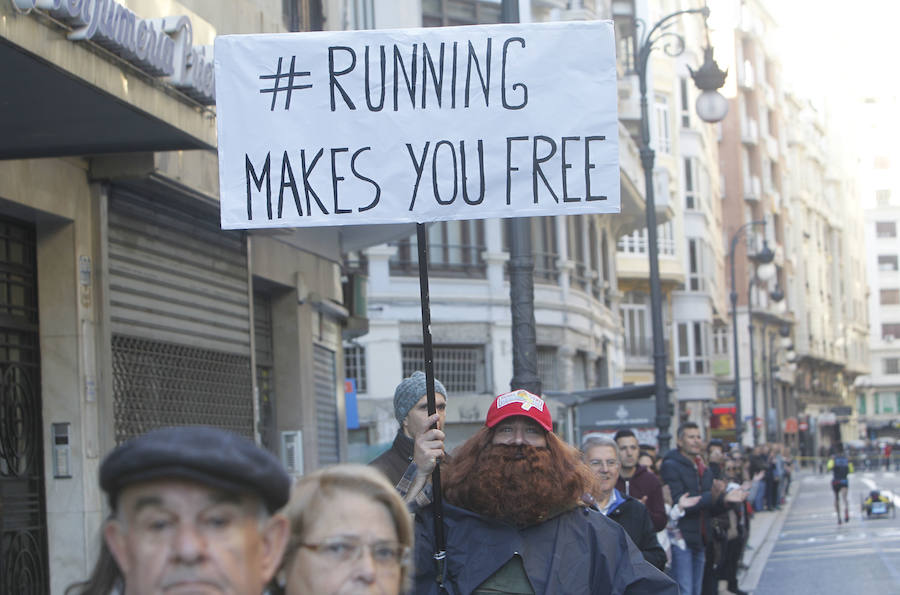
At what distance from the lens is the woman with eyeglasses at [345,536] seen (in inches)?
103

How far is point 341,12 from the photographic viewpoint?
1833cm

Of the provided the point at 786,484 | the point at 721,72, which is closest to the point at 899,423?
the point at 786,484

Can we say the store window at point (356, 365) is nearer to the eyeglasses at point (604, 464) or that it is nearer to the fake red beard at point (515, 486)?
the eyeglasses at point (604, 464)

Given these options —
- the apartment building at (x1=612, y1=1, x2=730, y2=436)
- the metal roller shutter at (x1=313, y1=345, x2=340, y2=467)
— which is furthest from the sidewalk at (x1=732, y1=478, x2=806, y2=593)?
the apartment building at (x1=612, y1=1, x2=730, y2=436)

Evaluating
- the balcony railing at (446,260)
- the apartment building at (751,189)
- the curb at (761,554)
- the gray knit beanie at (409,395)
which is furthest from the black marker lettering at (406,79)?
the apartment building at (751,189)

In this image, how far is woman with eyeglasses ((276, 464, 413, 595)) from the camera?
261cm

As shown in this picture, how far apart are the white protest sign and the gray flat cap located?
Result: 3.58m

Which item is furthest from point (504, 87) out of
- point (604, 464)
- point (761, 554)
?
point (761, 554)

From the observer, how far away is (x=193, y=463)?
82.4 inches

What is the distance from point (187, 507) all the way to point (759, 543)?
87.9ft

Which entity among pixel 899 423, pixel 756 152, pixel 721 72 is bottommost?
pixel 899 423

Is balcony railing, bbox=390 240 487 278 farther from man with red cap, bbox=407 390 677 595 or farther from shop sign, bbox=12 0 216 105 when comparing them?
man with red cap, bbox=407 390 677 595

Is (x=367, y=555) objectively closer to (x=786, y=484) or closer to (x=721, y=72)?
(x=721, y=72)

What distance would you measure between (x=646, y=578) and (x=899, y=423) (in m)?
126
